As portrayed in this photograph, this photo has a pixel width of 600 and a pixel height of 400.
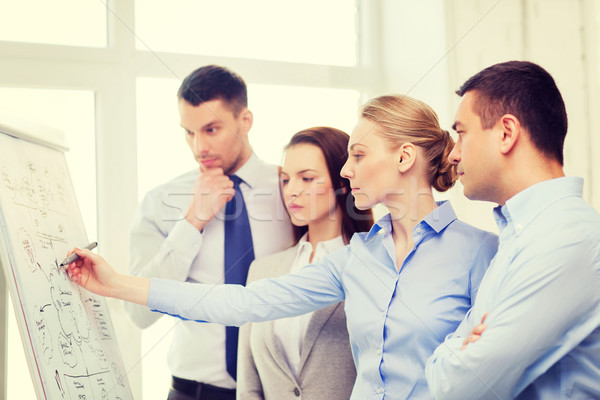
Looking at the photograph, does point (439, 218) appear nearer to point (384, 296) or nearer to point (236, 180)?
point (384, 296)

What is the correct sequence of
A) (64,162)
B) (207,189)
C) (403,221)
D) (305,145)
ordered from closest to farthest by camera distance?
(403,221), (64,162), (305,145), (207,189)

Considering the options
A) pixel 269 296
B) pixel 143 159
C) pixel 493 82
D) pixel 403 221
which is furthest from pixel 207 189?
pixel 493 82

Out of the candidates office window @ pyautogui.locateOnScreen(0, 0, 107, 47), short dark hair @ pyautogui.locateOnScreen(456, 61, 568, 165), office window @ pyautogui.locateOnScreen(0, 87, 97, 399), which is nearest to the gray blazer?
short dark hair @ pyautogui.locateOnScreen(456, 61, 568, 165)

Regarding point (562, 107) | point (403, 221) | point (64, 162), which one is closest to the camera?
point (562, 107)

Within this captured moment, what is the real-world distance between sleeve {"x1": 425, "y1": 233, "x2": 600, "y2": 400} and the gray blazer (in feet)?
2.26

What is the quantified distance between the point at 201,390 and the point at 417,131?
130cm

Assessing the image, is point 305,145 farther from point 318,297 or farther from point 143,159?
point 143,159

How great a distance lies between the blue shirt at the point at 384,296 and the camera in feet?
4.68

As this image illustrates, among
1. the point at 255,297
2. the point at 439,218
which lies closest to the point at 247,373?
the point at 255,297

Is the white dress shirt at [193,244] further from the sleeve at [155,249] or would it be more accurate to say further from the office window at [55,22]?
the office window at [55,22]

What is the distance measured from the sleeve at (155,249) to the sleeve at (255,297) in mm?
565

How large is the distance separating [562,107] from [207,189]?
1418 mm

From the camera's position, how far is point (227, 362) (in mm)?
2156

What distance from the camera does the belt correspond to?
2121 mm
